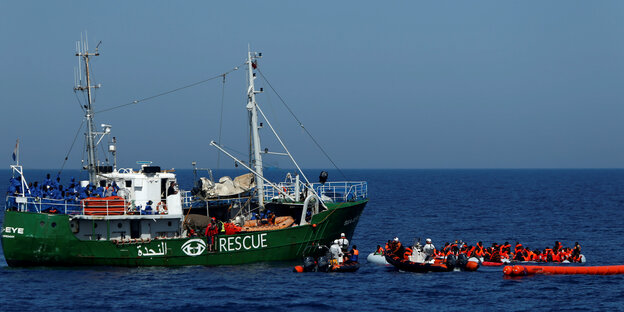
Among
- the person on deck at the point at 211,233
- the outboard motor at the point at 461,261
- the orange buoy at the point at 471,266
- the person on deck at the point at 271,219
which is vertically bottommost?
the orange buoy at the point at 471,266

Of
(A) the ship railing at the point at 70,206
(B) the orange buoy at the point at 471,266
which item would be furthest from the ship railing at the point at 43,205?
(B) the orange buoy at the point at 471,266

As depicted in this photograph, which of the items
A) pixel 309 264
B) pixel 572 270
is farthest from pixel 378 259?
pixel 572 270

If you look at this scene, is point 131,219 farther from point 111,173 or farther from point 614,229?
point 614,229

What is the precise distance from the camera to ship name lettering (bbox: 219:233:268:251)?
4294cm

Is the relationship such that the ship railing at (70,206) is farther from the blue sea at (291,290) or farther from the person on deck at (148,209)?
the blue sea at (291,290)

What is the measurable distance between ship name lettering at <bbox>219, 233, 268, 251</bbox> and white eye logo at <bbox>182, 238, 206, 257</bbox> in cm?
103

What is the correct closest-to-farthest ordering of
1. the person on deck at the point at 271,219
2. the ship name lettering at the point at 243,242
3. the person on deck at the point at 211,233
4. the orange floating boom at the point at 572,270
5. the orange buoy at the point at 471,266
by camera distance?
the person on deck at the point at 211,233 → the ship name lettering at the point at 243,242 → the orange floating boom at the point at 572,270 → the orange buoy at the point at 471,266 → the person on deck at the point at 271,219

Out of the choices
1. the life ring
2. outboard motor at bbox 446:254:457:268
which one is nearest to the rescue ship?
the life ring

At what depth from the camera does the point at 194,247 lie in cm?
4250

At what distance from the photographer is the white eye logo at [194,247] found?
42.4 meters

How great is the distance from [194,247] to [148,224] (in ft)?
9.57

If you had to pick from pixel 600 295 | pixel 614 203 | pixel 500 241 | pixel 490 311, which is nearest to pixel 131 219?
pixel 490 311

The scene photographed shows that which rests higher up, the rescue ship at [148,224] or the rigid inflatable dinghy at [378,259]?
the rescue ship at [148,224]

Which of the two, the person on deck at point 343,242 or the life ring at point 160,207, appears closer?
the life ring at point 160,207
